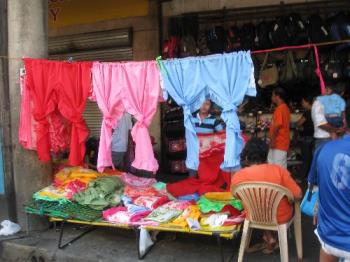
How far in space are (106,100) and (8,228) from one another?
2.38 metres

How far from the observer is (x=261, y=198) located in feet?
15.6

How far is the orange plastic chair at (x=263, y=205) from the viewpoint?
4.73 meters

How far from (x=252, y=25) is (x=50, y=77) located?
4827 millimetres

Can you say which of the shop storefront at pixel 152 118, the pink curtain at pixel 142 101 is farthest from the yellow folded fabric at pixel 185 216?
the pink curtain at pixel 142 101

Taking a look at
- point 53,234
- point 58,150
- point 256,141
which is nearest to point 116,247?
point 53,234

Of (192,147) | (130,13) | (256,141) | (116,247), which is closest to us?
(256,141)

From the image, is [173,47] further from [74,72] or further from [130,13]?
[74,72]

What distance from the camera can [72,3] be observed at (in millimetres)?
11227

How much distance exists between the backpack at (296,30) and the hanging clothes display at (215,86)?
4020 mm

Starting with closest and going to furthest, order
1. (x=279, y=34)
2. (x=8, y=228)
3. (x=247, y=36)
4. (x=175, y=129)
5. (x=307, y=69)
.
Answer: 1. (x=8, y=228)
2. (x=307, y=69)
3. (x=279, y=34)
4. (x=247, y=36)
5. (x=175, y=129)

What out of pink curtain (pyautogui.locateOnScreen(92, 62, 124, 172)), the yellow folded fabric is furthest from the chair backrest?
pink curtain (pyautogui.locateOnScreen(92, 62, 124, 172))

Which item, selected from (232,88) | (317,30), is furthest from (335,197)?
(317,30)

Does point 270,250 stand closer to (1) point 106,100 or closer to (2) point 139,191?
(2) point 139,191

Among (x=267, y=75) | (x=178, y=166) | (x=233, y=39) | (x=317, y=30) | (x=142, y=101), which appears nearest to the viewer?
(x=142, y=101)
